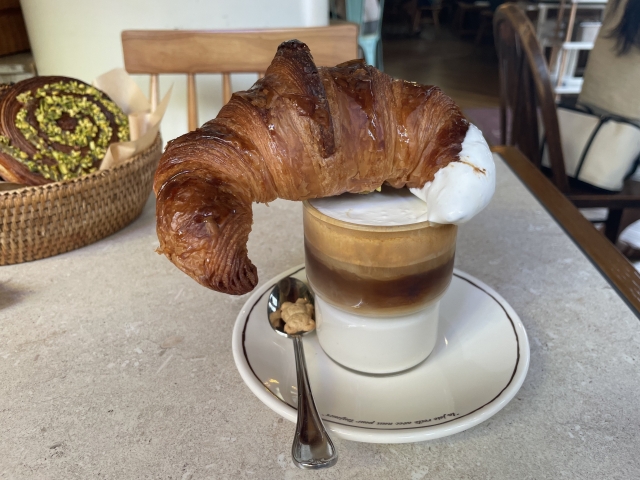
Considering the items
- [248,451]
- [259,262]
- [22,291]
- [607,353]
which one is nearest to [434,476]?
[248,451]

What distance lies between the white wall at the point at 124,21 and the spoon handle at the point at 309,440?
124 cm

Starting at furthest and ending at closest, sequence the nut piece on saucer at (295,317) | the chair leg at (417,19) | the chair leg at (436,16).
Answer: the chair leg at (436,16)
the chair leg at (417,19)
the nut piece on saucer at (295,317)

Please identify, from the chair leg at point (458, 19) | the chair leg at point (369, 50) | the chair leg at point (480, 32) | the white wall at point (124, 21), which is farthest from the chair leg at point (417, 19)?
the white wall at point (124, 21)

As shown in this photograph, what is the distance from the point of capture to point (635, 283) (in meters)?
0.62

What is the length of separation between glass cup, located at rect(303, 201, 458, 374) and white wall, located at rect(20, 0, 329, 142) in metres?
1.15

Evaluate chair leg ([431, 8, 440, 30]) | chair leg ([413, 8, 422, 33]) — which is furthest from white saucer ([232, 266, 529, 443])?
chair leg ([431, 8, 440, 30])

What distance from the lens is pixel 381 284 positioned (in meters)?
0.43

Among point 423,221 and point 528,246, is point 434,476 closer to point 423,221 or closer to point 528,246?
point 423,221

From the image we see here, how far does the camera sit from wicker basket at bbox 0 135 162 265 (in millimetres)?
633

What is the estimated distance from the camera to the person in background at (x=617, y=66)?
1.28 meters

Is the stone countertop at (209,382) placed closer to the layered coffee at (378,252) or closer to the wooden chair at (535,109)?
the layered coffee at (378,252)

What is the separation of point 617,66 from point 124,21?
136 cm

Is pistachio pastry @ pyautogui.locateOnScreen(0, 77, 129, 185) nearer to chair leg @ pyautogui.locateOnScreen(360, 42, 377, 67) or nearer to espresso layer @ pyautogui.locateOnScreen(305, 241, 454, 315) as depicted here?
espresso layer @ pyautogui.locateOnScreen(305, 241, 454, 315)

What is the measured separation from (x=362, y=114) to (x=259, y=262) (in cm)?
34
